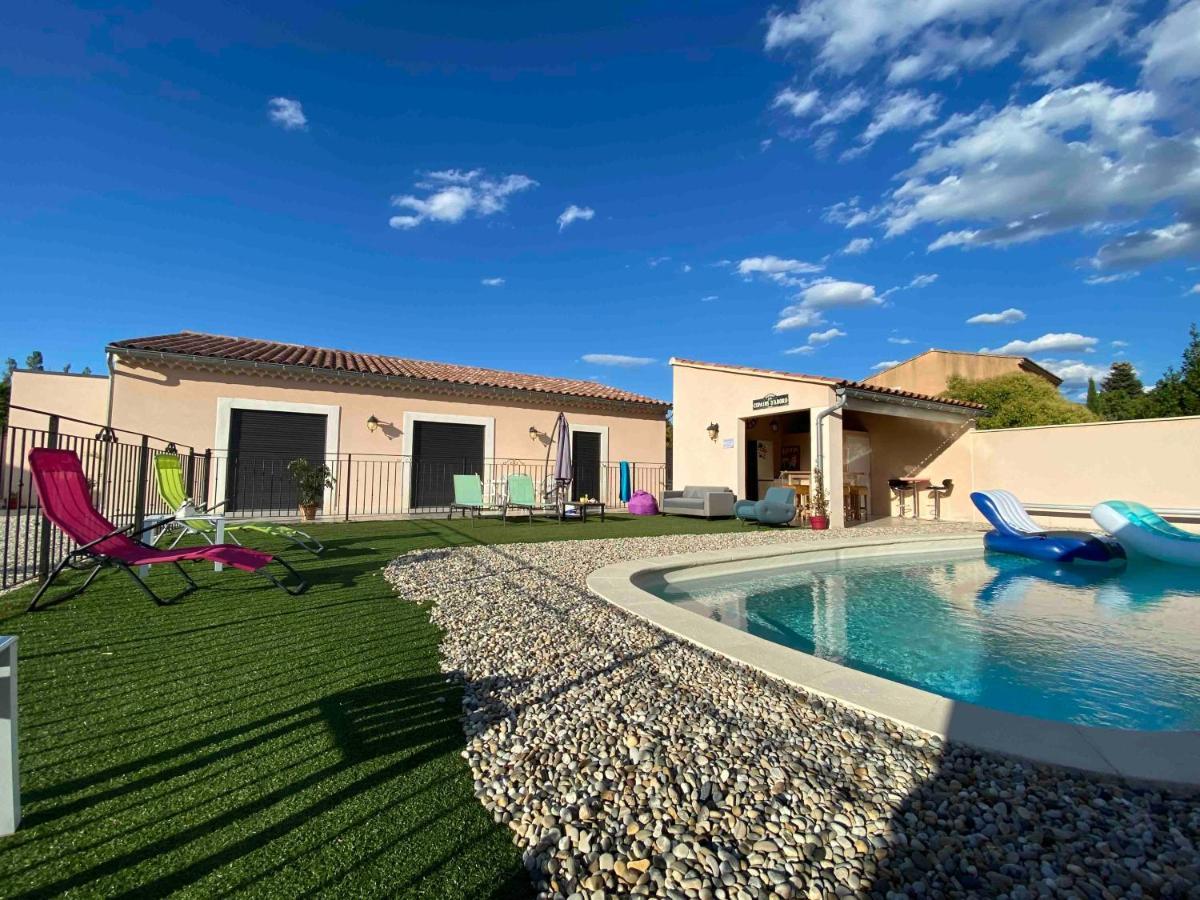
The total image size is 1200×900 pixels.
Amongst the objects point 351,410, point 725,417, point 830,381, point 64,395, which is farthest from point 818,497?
point 64,395

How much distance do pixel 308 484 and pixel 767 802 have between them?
11787 millimetres

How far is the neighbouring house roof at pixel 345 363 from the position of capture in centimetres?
1149

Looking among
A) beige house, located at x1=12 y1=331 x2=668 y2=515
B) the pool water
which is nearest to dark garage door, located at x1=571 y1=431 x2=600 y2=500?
beige house, located at x1=12 y1=331 x2=668 y2=515

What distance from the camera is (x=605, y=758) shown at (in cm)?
211

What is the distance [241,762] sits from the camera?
6.51ft

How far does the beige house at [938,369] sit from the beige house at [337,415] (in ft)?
62.9

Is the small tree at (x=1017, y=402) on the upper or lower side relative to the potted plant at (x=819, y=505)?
upper

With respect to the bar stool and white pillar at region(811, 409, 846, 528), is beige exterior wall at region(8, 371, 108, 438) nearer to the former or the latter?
white pillar at region(811, 409, 846, 528)

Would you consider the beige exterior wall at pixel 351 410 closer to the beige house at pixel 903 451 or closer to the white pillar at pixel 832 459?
the beige house at pixel 903 451

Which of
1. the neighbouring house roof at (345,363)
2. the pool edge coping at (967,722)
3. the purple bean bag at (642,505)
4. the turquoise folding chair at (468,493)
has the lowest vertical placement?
the pool edge coping at (967,722)

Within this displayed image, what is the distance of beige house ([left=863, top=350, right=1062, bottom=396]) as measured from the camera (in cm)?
2719

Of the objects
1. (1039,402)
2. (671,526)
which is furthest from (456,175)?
(1039,402)

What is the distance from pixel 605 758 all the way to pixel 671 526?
9461mm

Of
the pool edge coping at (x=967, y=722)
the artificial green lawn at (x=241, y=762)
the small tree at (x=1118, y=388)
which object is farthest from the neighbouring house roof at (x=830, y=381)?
the small tree at (x=1118, y=388)
